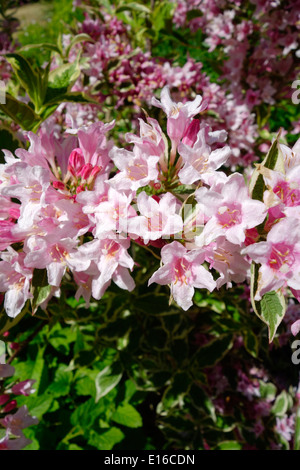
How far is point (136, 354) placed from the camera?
1.64m

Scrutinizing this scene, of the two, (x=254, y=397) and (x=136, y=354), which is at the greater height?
(x=136, y=354)

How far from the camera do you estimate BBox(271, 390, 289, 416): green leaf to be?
5.59ft

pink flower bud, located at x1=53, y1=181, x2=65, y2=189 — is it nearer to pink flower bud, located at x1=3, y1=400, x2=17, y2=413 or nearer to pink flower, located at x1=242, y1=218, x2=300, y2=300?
pink flower, located at x1=242, y1=218, x2=300, y2=300

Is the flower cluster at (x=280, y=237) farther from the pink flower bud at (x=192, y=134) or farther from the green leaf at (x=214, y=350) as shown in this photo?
the green leaf at (x=214, y=350)

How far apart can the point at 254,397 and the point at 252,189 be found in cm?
149

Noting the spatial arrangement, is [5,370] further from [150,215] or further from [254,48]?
[254,48]

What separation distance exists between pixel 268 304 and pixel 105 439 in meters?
1.01

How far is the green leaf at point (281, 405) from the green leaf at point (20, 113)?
59.1 inches

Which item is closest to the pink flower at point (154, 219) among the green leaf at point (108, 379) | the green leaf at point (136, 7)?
the green leaf at point (108, 379)

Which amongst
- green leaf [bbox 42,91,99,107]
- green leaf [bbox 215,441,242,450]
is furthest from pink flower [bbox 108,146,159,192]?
green leaf [bbox 215,441,242,450]

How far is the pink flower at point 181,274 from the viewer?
0.67 meters

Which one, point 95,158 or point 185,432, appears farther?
point 185,432

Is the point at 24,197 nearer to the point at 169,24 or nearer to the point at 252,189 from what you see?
the point at 252,189
